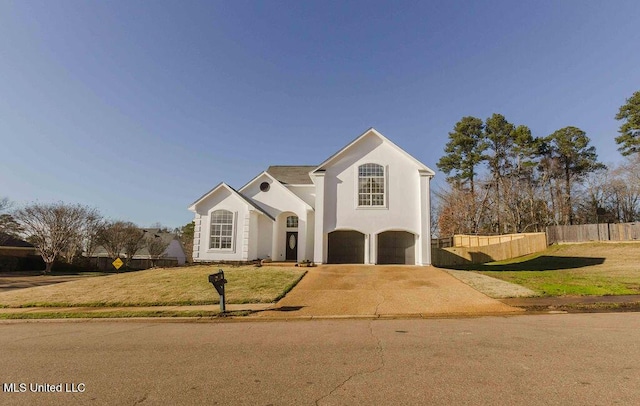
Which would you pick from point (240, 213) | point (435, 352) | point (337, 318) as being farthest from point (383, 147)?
point (435, 352)

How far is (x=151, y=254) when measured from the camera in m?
48.0

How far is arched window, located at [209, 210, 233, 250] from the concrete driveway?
7593 millimetres

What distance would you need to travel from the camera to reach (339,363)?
539 cm

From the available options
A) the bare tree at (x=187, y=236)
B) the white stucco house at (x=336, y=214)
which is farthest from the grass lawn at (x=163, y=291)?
the bare tree at (x=187, y=236)

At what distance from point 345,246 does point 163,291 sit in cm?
→ 1370

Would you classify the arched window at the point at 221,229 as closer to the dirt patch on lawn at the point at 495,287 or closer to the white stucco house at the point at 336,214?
the white stucco house at the point at 336,214

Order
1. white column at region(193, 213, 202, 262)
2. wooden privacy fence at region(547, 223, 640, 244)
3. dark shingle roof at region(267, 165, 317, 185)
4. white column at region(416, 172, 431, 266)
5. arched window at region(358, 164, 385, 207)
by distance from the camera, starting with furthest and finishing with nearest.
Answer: wooden privacy fence at region(547, 223, 640, 244) < dark shingle roof at region(267, 165, 317, 185) < white column at region(193, 213, 202, 262) < arched window at region(358, 164, 385, 207) < white column at region(416, 172, 431, 266)

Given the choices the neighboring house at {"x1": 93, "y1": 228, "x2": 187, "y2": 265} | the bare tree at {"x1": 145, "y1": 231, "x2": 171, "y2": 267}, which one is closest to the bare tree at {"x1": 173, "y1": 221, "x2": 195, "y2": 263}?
the neighboring house at {"x1": 93, "y1": 228, "x2": 187, "y2": 265}

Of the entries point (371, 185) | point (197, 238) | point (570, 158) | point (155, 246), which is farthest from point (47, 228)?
point (570, 158)

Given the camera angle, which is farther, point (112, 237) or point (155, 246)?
point (155, 246)

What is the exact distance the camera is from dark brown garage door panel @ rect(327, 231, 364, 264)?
24875 millimetres

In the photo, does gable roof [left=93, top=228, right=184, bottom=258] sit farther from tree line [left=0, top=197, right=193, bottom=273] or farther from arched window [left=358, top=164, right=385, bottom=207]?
arched window [left=358, top=164, right=385, bottom=207]

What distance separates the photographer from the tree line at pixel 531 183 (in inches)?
1660

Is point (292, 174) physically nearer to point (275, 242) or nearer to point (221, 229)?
point (275, 242)
